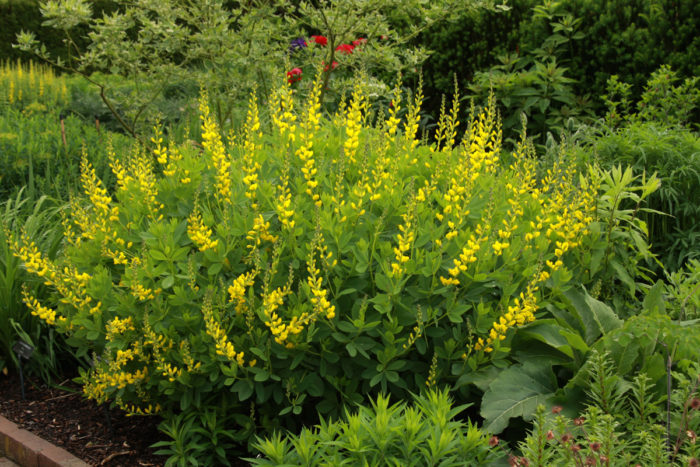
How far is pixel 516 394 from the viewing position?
2.93m

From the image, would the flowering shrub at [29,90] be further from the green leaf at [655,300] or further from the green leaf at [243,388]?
the green leaf at [655,300]

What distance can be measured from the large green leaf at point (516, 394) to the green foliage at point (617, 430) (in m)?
Result: 0.12

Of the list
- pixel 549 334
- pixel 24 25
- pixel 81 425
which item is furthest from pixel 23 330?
pixel 24 25

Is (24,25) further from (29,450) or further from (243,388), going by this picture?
(243,388)

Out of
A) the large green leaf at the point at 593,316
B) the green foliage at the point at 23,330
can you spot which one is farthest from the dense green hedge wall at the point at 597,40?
the green foliage at the point at 23,330

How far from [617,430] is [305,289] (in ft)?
4.34

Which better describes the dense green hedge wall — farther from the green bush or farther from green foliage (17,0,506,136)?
the green bush

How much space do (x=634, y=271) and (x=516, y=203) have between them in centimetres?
95

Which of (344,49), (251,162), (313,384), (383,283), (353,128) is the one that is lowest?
(313,384)

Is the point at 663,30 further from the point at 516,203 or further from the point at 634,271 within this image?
the point at 516,203

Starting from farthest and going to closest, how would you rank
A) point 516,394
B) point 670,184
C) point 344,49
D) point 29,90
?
1. point 29,90
2. point 344,49
3. point 670,184
4. point 516,394

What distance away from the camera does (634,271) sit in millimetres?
3723

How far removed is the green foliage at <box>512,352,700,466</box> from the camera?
199cm

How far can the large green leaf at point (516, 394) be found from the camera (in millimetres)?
2850
